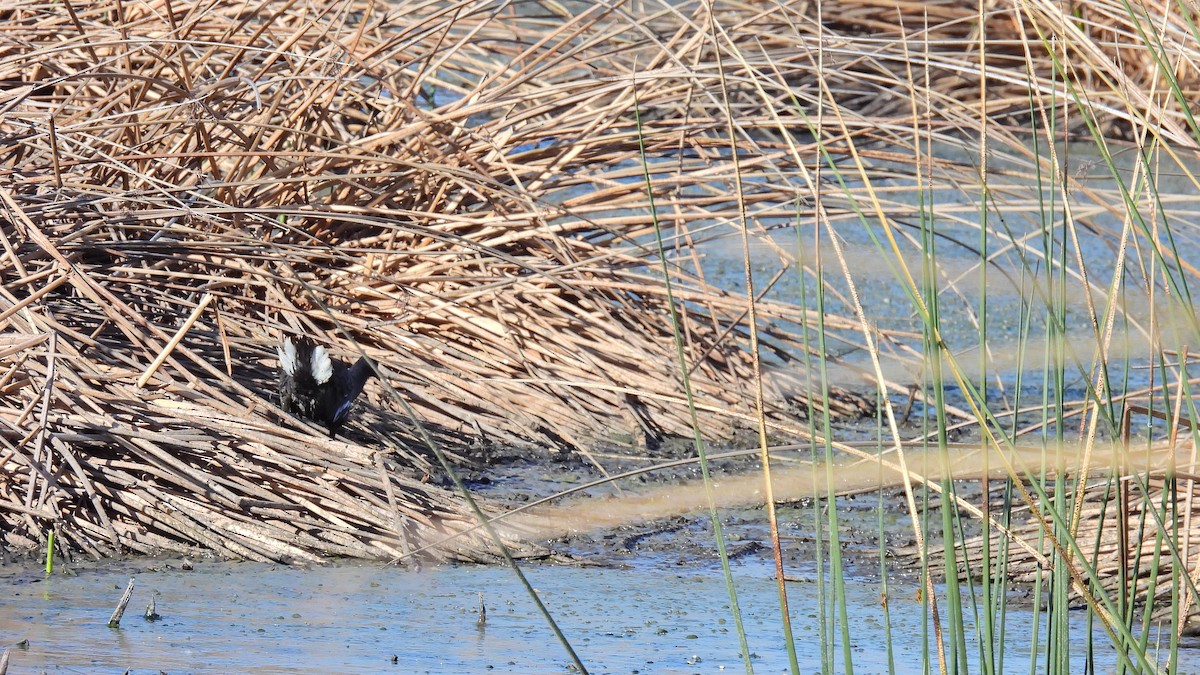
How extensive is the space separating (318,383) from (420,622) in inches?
35.9

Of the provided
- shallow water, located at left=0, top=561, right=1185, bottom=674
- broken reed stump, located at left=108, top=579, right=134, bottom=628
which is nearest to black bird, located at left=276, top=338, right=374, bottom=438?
shallow water, located at left=0, top=561, right=1185, bottom=674

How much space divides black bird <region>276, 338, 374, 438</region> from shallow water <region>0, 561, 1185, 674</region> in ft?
1.86

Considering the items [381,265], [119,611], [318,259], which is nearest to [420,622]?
[119,611]

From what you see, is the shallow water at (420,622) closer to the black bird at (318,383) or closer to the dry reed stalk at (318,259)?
the dry reed stalk at (318,259)

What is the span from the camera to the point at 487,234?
3873 mm

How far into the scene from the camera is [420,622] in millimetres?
2312

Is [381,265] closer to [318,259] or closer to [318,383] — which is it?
[318,259]

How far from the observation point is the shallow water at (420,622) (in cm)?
209

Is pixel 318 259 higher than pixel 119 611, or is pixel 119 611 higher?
pixel 318 259

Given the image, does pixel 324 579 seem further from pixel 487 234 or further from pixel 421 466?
pixel 487 234

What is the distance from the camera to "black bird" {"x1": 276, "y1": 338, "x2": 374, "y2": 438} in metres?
3.08

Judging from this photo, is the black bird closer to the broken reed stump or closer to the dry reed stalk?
the dry reed stalk

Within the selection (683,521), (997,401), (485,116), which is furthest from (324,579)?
(485,116)

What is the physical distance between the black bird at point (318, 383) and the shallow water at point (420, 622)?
0.57 metres
